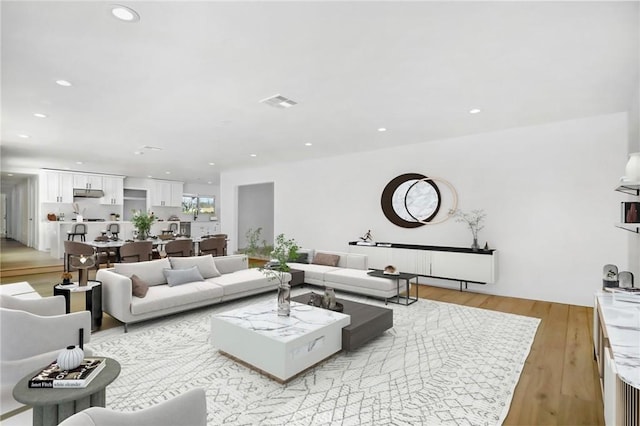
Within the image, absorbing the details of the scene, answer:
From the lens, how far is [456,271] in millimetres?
5637

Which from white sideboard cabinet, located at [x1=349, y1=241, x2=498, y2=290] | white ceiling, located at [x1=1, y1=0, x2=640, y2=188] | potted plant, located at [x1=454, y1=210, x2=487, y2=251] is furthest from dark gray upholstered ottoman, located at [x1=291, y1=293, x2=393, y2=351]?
potted plant, located at [x1=454, y1=210, x2=487, y2=251]

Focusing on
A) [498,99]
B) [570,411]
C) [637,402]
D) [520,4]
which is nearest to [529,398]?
[570,411]

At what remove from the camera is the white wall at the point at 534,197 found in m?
4.72

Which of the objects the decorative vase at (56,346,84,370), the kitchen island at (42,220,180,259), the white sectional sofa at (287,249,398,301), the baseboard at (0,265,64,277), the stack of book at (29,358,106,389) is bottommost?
the baseboard at (0,265,64,277)

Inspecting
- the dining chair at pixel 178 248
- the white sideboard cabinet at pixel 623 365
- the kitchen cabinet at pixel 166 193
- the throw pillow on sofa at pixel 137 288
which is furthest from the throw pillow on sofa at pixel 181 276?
the kitchen cabinet at pixel 166 193

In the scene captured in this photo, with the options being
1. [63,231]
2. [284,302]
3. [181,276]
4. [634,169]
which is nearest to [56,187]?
[63,231]

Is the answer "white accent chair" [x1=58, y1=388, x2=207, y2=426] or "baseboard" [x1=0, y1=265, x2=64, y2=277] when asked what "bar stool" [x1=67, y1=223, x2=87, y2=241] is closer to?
"baseboard" [x1=0, y1=265, x2=64, y2=277]

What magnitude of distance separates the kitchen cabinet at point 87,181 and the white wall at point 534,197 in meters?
9.41

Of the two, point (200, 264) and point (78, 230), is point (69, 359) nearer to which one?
point (200, 264)

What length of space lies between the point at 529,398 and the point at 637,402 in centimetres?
142

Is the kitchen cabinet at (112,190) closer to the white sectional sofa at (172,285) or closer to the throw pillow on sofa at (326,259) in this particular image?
the white sectional sofa at (172,285)

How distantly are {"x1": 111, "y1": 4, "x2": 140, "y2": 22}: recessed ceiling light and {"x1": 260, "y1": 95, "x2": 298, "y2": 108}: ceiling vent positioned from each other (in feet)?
5.88

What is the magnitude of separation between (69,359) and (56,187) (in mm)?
10909

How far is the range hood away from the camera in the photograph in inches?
412
